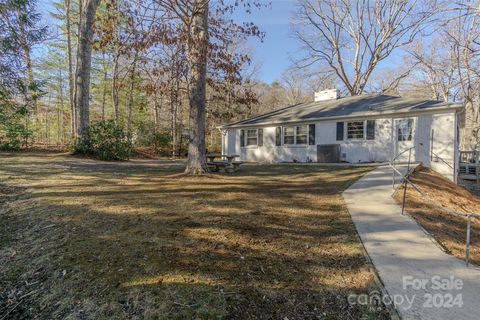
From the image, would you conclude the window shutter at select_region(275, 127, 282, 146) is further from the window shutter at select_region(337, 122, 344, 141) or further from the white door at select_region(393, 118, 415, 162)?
the white door at select_region(393, 118, 415, 162)

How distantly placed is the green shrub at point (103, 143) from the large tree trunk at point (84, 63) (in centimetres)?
31

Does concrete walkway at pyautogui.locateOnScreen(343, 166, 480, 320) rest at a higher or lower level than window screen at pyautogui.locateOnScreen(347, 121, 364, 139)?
lower

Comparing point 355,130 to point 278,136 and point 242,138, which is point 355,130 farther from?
point 242,138

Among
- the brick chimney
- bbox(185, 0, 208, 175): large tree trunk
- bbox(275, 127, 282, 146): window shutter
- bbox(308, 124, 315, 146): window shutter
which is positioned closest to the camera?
bbox(185, 0, 208, 175): large tree trunk

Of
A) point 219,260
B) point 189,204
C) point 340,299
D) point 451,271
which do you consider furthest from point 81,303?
point 451,271

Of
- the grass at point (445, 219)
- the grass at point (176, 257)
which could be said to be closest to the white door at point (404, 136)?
the grass at point (445, 219)

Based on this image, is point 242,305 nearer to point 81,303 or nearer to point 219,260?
point 219,260

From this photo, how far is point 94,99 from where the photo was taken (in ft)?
77.6

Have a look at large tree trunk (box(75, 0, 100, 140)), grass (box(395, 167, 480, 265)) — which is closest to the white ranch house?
grass (box(395, 167, 480, 265))

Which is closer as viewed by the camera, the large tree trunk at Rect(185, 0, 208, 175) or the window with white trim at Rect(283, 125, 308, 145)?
the large tree trunk at Rect(185, 0, 208, 175)

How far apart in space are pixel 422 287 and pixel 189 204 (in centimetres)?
368

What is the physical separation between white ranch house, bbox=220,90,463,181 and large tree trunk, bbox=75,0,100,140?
27.6 ft

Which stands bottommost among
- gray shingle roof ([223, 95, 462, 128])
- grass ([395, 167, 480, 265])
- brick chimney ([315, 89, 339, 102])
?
grass ([395, 167, 480, 265])

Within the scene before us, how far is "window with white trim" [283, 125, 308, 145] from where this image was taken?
49.0ft
